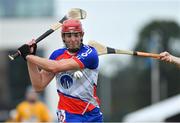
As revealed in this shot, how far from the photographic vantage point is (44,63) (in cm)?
1024

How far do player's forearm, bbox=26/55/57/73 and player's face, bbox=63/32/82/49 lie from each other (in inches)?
10.8

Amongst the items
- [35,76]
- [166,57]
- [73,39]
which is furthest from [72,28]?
[166,57]

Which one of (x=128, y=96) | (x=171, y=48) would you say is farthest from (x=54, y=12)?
(x=128, y=96)

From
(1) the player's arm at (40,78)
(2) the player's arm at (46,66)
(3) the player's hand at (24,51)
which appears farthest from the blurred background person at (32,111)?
(3) the player's hand at (24,51)

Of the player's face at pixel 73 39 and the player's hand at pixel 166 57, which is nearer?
the player's face at pixel 73 39

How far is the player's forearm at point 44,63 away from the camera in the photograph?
33.5 feet

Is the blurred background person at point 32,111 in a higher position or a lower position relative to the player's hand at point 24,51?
lower

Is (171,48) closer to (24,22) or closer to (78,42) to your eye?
(24,22)

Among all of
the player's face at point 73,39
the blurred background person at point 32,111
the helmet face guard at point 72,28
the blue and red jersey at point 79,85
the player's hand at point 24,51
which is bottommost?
the blurred background person at point 32,111

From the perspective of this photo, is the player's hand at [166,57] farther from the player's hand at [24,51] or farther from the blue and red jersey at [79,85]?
the player's hand at [24,51]

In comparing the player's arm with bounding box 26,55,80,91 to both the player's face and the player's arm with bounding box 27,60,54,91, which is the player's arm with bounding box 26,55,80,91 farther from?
the player's face

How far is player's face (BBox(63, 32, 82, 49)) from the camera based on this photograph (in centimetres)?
1037

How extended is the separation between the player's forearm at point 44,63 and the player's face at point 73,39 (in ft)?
0.90

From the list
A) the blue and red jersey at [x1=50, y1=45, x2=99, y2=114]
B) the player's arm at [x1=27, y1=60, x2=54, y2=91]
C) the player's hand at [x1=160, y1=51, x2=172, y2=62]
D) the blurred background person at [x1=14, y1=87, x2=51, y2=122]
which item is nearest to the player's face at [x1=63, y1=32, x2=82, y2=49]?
the blue and red jersey at [x1=50, y1=45, x2=99, y2=114]
